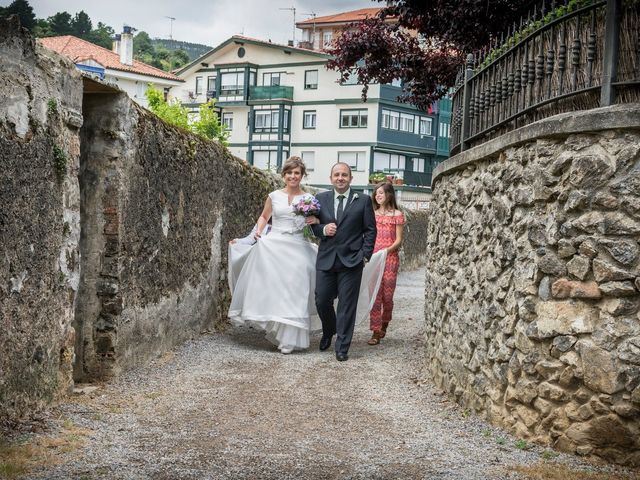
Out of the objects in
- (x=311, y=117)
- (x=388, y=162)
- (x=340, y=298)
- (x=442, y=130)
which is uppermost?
(x=311, y=117)

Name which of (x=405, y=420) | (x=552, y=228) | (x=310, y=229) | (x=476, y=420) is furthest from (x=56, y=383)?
(x=310, y=229)

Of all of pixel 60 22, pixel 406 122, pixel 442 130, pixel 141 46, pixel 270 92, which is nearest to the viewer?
pixel 406 122

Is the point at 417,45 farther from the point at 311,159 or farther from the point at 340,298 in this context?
the point at 311,159

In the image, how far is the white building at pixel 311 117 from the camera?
181ft

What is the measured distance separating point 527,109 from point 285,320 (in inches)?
167

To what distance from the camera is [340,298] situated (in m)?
9.61

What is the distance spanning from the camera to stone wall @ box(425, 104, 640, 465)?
5199 millimetres

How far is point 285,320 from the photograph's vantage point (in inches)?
384

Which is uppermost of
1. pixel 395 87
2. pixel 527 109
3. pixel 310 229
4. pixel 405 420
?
pixel 395 87

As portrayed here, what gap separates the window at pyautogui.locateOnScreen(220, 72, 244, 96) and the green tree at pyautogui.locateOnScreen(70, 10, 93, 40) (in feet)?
80.0

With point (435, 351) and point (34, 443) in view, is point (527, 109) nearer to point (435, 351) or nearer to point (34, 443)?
point (435, 351)

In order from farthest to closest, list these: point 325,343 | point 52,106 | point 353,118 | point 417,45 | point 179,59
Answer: point 179,59 → point 353,118 → point 417,45 → point 325,343 → point 52,106

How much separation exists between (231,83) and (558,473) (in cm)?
5672

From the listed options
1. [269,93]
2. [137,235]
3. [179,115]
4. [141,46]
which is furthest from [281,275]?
[141,46]
